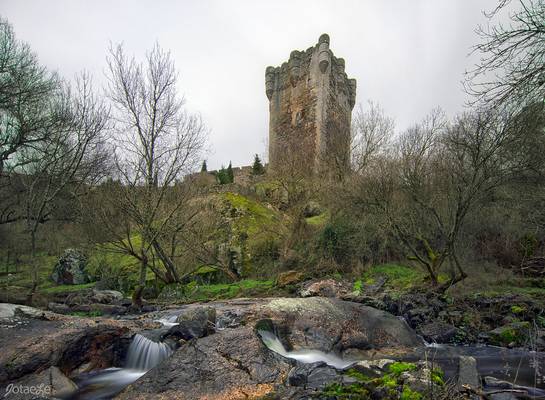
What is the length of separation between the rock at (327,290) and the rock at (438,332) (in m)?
2.57

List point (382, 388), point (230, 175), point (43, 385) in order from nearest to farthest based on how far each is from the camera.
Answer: point (382, 388), point (43, 385), point (230, 175)

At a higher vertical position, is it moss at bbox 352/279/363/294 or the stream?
moss at bbox 352/279/363/294

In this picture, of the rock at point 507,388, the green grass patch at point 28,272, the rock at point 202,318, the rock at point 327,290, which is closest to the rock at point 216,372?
the rock at point 202,318

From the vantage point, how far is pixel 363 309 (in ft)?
28.2

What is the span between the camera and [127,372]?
603 cm

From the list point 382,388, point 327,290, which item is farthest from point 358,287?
point 382,388

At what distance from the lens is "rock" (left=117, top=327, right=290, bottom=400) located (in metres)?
4.71

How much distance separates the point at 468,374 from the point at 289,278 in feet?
29.1

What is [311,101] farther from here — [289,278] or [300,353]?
[300,353]

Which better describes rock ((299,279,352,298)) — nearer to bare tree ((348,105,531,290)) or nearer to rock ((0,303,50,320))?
bare tree ((348,105,531,290))

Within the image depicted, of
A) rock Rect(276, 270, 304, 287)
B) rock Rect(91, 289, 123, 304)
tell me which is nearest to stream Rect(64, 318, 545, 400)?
rock Rect(276, 270, 304, 287)

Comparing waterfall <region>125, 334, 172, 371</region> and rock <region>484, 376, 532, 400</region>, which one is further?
waterfall <region>125, 334, 172, 371</region>

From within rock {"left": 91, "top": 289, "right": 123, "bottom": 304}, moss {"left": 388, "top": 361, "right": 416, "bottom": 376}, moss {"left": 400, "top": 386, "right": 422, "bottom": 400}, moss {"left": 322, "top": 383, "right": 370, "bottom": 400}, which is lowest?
rock {"left": 91, "top": 289, "right": 123, "bottom": 304}

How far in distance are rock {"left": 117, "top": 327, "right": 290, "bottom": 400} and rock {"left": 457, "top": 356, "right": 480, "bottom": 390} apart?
7.63ft
